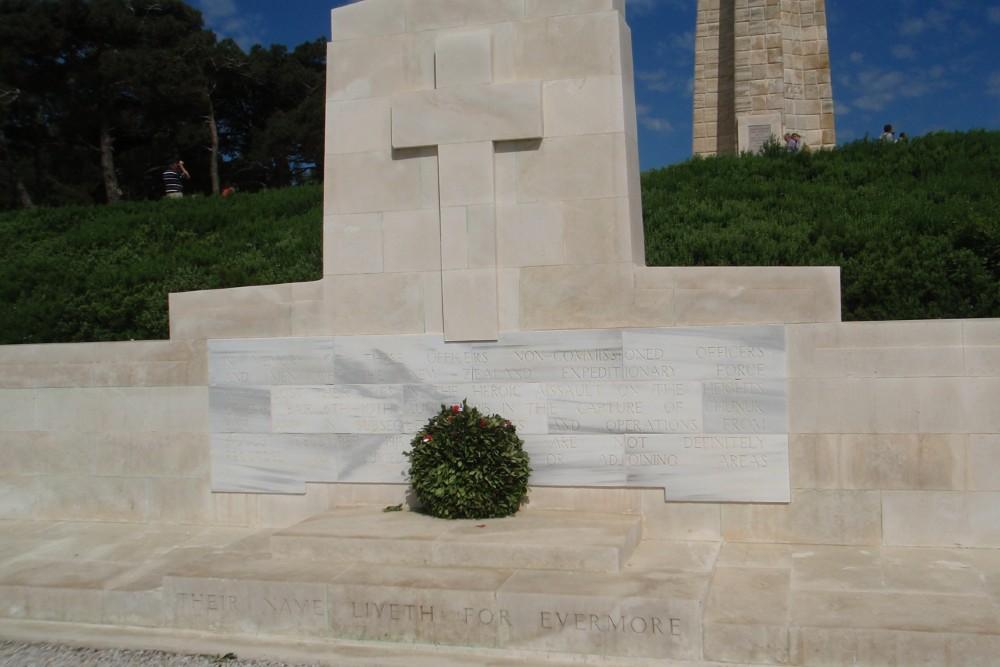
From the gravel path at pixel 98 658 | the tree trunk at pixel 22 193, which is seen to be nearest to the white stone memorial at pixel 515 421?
the gravel path at pixel 98 658

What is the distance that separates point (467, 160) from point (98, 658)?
5.60 m

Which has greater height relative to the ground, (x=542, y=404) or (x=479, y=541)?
(x=542, y=404)

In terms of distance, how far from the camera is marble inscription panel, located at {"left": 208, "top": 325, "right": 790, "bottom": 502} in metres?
8.59

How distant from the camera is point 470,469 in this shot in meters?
8.67

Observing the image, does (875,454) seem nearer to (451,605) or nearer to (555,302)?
(555,302)

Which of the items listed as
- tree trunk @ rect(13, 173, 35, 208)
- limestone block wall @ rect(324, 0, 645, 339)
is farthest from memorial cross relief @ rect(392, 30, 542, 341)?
tree trunk @ rect(13, 173, 35, 208)

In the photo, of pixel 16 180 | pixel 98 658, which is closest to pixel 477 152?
pixel 98 658

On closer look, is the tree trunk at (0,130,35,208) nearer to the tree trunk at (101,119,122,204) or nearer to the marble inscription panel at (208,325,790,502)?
the tree trunk at (101,119,122,204)

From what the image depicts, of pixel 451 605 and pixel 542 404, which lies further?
pixel 542 404

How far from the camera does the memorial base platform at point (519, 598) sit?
661 centimetres

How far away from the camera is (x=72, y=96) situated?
3388 centimetres

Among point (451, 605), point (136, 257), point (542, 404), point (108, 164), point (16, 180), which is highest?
point (108, 164)

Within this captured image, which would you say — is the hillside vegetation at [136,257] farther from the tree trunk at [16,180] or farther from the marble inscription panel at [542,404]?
the tree trunk at [16,180]

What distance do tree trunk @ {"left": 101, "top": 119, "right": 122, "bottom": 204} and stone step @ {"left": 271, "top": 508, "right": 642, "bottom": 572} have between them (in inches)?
1081
